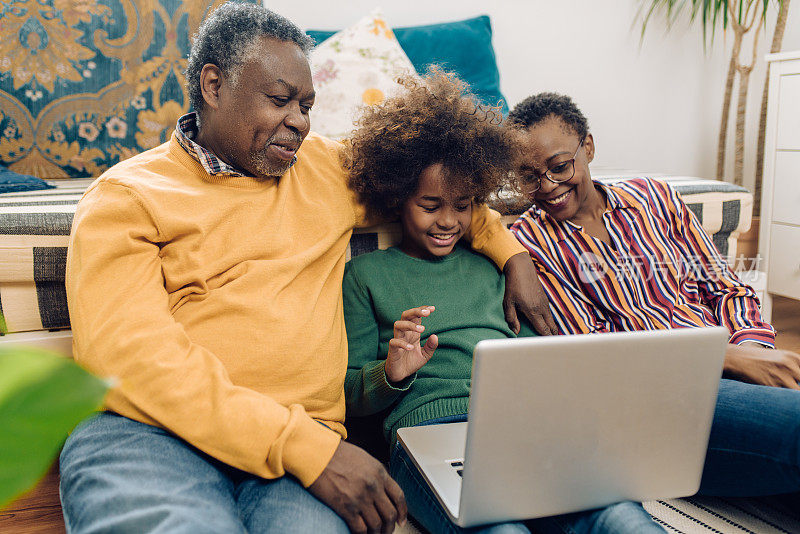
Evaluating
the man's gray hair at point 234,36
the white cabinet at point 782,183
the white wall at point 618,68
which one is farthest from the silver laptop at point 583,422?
the white wall at point 618,68

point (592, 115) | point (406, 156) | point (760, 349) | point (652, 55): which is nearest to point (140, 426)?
point (406, 156)

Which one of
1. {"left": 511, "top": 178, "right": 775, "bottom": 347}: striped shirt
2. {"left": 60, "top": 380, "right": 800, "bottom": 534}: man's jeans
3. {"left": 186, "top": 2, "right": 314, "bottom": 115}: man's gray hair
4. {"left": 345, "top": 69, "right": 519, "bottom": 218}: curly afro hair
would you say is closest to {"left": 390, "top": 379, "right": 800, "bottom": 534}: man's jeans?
{"left": 60, "top": 380, "right": 800, "bottom": 534}: man's jeans

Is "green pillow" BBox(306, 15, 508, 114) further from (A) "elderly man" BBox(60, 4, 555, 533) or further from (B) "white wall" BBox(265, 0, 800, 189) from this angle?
(A) "elderly man" BBox(60, 4, 555, 533)

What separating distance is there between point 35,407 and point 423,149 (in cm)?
97

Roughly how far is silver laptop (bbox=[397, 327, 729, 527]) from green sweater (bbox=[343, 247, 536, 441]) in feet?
0.70

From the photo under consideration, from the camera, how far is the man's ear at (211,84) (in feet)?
3.21

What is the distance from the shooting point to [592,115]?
8.46ft

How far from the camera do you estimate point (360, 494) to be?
0.77 m

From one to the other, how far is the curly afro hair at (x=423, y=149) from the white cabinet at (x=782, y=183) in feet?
4.31

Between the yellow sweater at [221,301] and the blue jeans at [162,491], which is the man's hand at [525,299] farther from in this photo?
the blue jeans at [162,491]

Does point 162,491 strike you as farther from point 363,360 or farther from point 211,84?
point 211,84

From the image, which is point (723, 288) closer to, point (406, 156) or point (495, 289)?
point (495, 289)

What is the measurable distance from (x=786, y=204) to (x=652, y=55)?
2.88 ft

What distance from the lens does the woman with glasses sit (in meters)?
1.18
